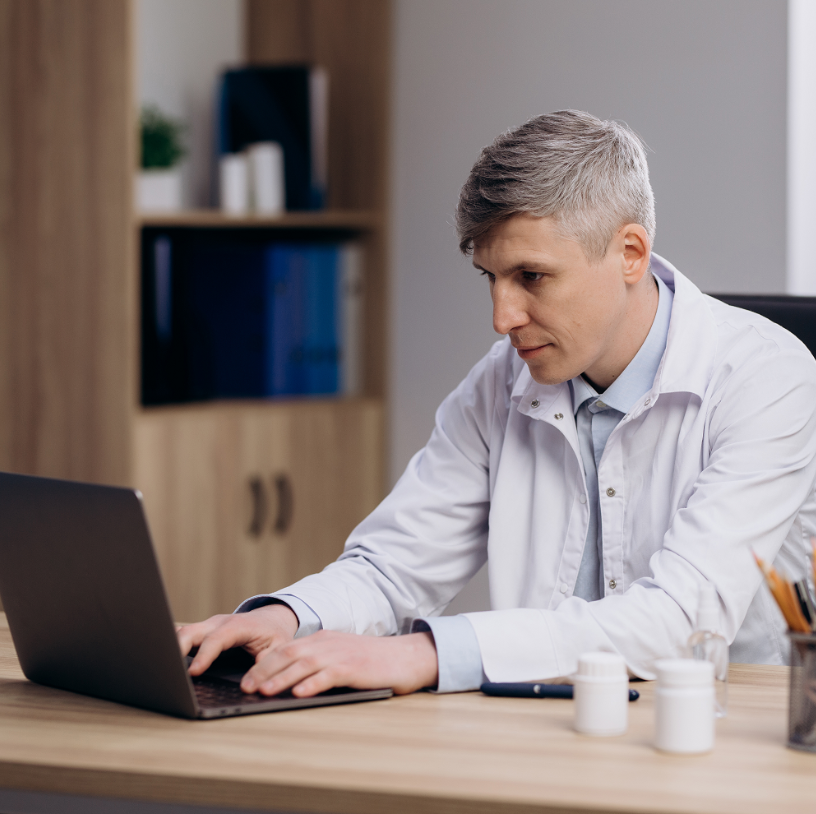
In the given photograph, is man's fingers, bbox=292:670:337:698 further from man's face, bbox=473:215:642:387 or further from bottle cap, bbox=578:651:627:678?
man's face, bbox=473:215:642:387

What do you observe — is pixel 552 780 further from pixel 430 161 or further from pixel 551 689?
pixel 430 161

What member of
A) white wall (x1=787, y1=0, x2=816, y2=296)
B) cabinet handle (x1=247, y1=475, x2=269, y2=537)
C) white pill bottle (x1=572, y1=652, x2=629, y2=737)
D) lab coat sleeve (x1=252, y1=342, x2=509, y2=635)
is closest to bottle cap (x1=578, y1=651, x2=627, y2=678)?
white pill bottle (x1=572, y1=652, x2=629, y2=737)

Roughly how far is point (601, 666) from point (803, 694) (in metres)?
0.18

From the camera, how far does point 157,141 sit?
2.91m

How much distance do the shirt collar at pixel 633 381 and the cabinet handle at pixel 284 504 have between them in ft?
5.23

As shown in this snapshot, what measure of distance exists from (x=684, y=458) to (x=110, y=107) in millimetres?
1736

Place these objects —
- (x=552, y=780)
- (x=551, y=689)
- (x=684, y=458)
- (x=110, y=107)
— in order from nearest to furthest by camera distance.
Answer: (x=552, y=780), (x=551, y=689), (x=684, y=458), (x=110, y=107)

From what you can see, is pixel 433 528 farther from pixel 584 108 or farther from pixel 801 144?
pixel 584 108

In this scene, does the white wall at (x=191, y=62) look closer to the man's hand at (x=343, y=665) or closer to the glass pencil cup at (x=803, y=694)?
the man's hand at (x=343, y=665)

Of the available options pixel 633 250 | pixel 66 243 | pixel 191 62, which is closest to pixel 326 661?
pixel 633 250

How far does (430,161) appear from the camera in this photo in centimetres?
311

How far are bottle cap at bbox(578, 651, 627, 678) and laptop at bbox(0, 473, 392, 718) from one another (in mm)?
227

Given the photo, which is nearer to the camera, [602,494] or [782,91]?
[602,494]

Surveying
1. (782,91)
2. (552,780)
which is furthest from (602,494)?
(782,91)
